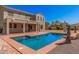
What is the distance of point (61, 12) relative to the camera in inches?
440

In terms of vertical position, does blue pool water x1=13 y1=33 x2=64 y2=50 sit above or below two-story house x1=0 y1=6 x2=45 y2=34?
below

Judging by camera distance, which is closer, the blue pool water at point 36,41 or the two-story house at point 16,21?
the blue pool water at point 36,41

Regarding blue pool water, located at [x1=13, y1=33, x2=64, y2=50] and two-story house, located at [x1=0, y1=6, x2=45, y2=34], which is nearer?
blue pool water, located at [x1=13, y1=33, x2=64, y2=50]

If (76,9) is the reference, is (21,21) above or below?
below

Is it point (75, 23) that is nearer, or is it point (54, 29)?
point (75, 23)

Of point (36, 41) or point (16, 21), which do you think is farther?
point (16, 21)

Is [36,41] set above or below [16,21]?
below

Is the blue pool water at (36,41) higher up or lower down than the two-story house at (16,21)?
lower down
